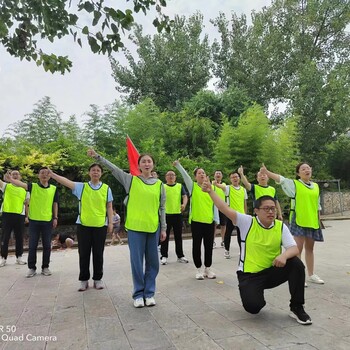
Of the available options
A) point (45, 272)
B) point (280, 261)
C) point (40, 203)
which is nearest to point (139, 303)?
point (280, 261)

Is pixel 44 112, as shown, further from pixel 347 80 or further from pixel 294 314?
pixel 347 80

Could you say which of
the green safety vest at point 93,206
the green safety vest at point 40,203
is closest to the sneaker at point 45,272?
the green safety vest at point 40,203

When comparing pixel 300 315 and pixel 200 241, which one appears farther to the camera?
pixel 200 241

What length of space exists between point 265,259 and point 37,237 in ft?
12.7

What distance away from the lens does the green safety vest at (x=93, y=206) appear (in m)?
4.73

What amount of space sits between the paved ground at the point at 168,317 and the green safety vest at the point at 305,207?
32.2 inches

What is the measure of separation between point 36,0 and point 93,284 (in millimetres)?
3547

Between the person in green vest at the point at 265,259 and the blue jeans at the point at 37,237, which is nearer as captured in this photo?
the person in green vest at the point at 265,259

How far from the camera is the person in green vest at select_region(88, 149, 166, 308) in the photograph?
156 inches

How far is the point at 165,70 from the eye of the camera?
71.2ft

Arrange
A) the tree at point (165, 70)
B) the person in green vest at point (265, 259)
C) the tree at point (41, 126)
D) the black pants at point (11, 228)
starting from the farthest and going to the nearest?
1. the tree at point (165, 70)
2. the tree at point (41, 126)
3. the black pants at point (11, 228)
4. the person in green vest at point (265, 259)

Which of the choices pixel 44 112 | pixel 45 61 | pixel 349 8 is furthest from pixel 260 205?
pixel 349 8

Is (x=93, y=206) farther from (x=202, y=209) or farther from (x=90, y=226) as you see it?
(x=202, y=209)

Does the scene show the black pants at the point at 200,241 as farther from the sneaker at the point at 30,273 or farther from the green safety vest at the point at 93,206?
the sneaker at the point at 30,273
